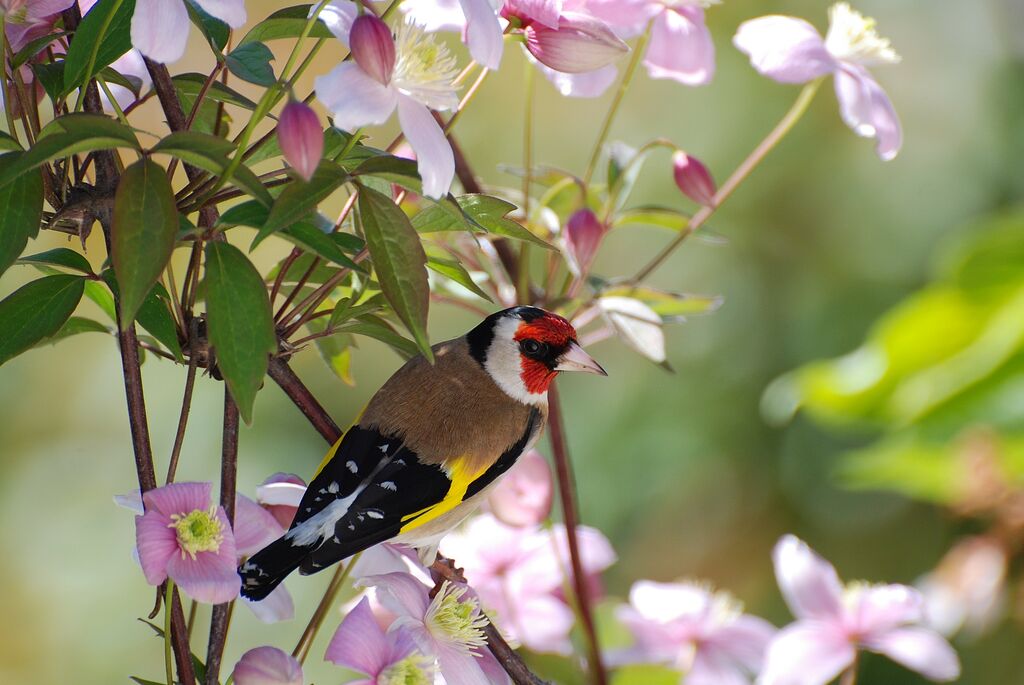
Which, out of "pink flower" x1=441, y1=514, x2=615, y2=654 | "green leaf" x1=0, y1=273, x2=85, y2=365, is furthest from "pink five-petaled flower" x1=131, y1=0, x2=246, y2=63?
"pink flower" x1=441, y1=514, x2=615, y2=654

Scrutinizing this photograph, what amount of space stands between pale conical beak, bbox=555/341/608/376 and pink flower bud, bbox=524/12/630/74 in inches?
9.2

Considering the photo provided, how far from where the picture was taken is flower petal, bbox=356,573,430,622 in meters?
0.50

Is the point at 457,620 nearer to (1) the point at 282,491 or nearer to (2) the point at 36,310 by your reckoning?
(1) the point at 282,491

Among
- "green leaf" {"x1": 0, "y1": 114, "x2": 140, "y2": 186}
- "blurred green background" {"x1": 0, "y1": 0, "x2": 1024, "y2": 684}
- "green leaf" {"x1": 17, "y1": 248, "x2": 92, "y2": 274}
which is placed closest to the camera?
"green leaf" {"x1": 0, "y1": 114, "x2": 140, "y2": 186}

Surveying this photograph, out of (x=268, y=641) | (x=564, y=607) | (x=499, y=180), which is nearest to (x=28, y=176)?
(x=564, y=607)

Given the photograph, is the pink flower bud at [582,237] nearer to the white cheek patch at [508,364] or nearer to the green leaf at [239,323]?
the white cheek patch at [508,364]

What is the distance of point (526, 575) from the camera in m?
0.80

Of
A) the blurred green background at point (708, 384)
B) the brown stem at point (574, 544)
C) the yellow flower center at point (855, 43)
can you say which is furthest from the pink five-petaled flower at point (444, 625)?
the blurred green background at point (708, 384)

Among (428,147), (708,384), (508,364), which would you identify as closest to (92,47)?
(428,147)

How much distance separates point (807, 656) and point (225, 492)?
407 mm

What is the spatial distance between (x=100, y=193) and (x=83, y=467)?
1696 mm

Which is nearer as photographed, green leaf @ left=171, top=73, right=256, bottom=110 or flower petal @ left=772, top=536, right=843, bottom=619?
green leaf @ left=171, top=73, right=256, bottom=110

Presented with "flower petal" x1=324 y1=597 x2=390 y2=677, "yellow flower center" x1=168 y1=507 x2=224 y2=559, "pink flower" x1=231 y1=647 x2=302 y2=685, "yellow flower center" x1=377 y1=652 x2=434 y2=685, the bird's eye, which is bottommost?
"pink flower" x1=231 y1=647 x2=302 y2=685

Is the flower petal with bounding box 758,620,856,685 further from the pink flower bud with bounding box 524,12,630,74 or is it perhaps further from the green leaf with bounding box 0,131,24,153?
the green leaf with bounding box 0,131,24,153
